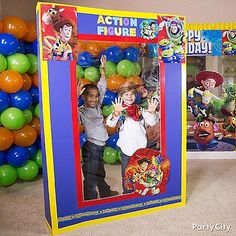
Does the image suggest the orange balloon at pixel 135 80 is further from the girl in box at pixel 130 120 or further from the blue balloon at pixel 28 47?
the blue balloon at pixel 28 47

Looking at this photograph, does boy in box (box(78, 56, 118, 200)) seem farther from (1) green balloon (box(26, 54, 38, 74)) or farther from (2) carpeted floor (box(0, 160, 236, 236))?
(1) green balloon (box(26, 54, 38, 74))

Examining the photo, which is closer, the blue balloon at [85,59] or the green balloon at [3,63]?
the blue balloon at [85,59]

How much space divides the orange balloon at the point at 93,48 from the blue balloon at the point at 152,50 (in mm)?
412

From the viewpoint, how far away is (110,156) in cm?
224

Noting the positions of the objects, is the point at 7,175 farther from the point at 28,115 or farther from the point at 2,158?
the point at 28,115

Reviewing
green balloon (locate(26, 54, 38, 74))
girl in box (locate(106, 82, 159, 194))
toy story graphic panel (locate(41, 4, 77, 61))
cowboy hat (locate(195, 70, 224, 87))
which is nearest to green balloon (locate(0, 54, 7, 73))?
green balloon (locate(26, 54, 38, 74))

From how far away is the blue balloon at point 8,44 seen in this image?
2.83 meters

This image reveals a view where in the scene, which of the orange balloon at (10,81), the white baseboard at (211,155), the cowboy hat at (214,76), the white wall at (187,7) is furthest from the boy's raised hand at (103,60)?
the white baseboard at (211,155)

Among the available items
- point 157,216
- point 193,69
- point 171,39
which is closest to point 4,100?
point 171,39

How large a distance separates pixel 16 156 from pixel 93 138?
45.3 inches

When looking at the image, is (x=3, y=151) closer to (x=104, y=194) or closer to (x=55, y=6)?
(x=104, y=194)

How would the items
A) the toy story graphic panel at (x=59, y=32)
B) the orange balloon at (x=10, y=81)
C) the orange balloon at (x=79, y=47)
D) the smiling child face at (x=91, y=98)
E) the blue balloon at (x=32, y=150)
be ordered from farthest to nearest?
the blue balloon at (x=32, y=150) → the orange balloon at (x=10, y=81) → the smiling child face at (x=91, y=98) → the orange balloon at (x=79, y=47) → the toy story graphic panel at (x=59, y=32)

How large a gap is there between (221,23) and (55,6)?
274 cm

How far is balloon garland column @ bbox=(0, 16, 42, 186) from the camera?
287 centimetres
